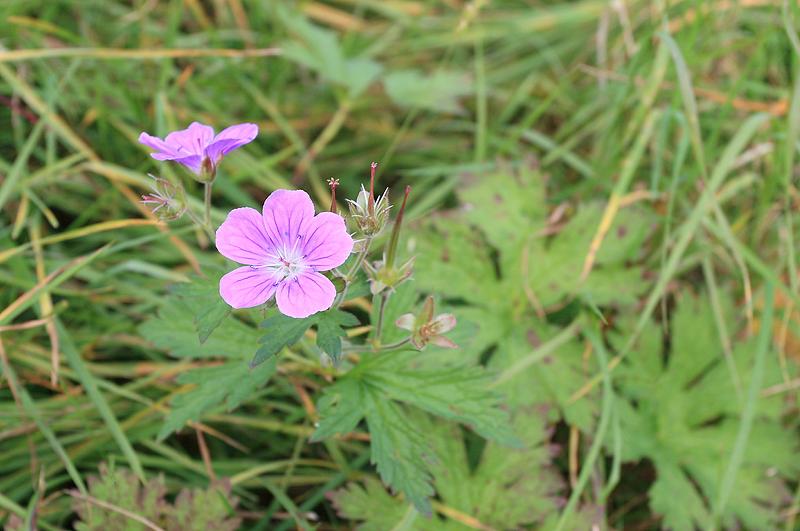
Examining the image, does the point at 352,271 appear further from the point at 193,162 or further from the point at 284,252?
the point at 193,162

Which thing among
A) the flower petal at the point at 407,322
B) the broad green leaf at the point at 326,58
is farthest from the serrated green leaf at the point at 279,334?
the broad green leaf at the point at 326,58

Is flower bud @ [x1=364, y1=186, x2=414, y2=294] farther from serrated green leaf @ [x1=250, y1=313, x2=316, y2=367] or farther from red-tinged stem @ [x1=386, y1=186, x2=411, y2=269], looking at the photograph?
serrated green leaf @ [x1=250, y1=313, x2=316, y2=367]

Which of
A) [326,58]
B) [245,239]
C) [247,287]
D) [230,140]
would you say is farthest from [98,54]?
[247,287]

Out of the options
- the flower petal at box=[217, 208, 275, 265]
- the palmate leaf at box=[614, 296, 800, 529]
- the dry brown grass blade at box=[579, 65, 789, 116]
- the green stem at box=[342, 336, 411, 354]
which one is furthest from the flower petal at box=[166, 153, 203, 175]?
the dry brown grass blade at box=[579, 65, 789, 116]

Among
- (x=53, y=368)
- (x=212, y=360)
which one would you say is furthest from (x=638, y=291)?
(x=53, y=368)

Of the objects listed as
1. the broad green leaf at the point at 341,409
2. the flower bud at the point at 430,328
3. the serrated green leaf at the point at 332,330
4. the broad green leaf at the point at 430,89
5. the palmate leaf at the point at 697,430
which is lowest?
the palmate leaf at the point at 697,430

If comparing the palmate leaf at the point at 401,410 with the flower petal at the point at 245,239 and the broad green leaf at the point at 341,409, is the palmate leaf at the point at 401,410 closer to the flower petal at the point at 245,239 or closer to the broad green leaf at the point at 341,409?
the broad green leaf at the point at 341,409
